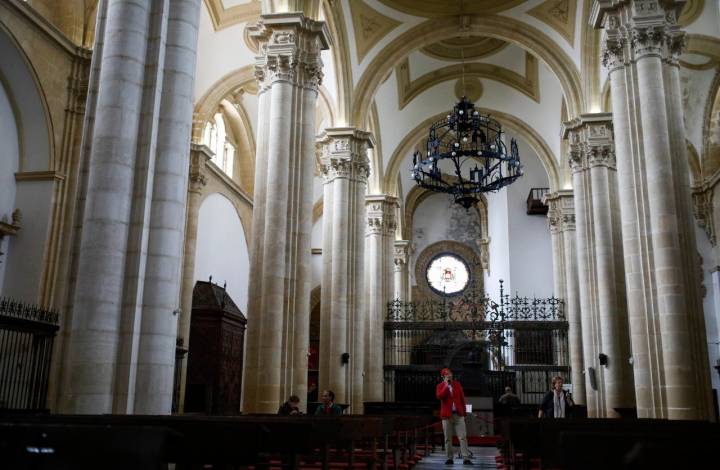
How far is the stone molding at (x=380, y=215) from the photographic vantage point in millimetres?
23609

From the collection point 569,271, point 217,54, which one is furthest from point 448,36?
point 569,271

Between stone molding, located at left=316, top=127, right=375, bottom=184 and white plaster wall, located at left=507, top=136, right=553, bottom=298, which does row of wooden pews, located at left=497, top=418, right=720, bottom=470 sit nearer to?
stone molding, located at left=316, top=127, right=375, bottom=184

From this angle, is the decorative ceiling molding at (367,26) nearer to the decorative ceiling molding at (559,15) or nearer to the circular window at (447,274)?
the decorative ceiling molding at (559,15)

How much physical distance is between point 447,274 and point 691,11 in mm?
20957

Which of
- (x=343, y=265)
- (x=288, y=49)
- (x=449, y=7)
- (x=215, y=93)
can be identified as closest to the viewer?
(x=288, y=49)

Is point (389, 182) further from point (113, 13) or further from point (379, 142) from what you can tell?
point (113, 13)

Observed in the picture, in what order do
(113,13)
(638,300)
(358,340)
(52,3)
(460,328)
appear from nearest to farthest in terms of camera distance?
(113,13)
(638,300)
(52,3)
(358,340)
(460,328)

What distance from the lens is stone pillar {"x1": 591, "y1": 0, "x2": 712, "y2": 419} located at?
31.6 feet

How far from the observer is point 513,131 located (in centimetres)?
2408

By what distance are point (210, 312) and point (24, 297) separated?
6.76m

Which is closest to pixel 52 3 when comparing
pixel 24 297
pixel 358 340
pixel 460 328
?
pixel 24 297

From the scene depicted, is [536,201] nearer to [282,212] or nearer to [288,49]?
[288,49]

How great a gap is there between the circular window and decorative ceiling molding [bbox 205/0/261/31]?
20.4m

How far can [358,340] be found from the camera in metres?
17.0
